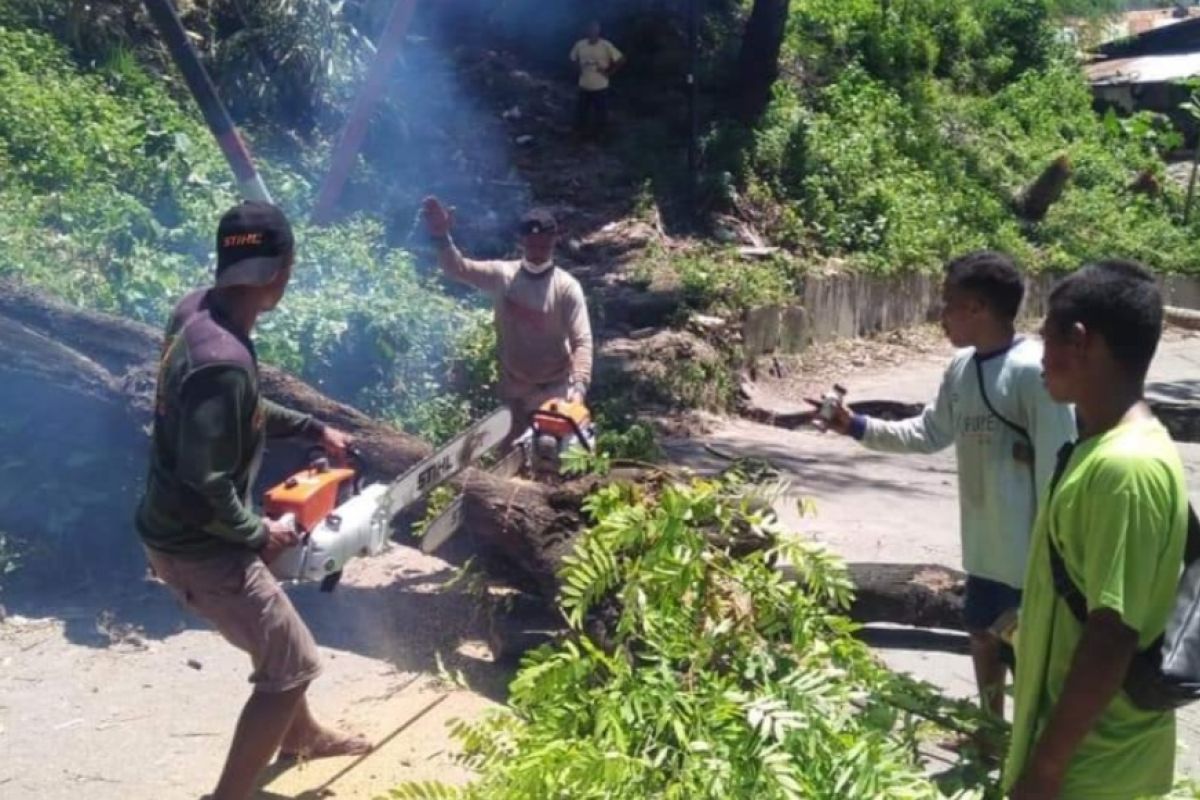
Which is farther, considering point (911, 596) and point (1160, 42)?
point (1160, 42)

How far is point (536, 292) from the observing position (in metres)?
6.46

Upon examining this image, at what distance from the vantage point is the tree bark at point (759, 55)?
52.6 ft

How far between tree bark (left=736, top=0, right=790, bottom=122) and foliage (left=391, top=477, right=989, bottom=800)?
12224 millimetres

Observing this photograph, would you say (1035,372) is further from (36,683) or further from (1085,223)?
(1085,223)

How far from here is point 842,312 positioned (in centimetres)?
1421

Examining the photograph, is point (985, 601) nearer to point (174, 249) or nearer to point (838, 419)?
point (838, 419)

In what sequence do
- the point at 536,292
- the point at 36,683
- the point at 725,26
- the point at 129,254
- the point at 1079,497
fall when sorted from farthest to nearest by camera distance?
the point at 725,26 → the point at 129,254 → the point at 536,292 → the point at 36,683 → the point at 1079,497

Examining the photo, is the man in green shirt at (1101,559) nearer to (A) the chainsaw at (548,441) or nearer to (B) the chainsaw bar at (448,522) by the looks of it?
(B) the chainsaw bar at (448,522)

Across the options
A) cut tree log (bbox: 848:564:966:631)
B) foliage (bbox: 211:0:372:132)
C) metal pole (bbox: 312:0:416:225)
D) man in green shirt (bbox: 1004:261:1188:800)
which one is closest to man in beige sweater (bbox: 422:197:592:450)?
cut tree log (bbox: 848:564:966:631)

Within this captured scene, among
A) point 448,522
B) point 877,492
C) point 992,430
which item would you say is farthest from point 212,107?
point 992,430

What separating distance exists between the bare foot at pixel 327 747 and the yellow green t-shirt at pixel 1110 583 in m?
2.53

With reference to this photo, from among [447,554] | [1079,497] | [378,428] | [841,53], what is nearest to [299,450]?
[378,428]

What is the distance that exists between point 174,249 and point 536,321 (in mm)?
3822

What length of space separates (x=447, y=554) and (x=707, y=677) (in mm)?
2484
